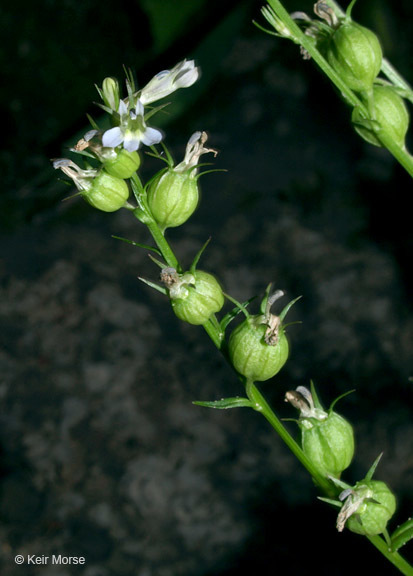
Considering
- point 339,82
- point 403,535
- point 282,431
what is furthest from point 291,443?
point 339,82

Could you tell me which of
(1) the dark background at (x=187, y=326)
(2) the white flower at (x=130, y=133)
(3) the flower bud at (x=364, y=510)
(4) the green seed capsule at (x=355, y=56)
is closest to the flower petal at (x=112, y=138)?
(2) the white flower at (x=130, y=133)

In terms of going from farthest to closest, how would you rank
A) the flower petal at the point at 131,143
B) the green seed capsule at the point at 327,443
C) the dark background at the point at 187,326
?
the dark background at the point at 187,326 → the green seed capsule at the point at 327,443 → the flower petal at the point at 131,143

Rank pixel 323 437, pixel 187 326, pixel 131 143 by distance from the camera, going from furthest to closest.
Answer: pixel 187 326, pixel 323 437, pixel 131 143

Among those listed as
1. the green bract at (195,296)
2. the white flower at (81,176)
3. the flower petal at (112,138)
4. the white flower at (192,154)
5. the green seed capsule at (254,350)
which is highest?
the flower petal at (112,138)

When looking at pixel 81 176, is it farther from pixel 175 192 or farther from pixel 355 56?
pixel 355 56

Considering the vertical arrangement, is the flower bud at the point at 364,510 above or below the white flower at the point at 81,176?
below

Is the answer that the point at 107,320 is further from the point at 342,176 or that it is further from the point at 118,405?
the point at 342,176

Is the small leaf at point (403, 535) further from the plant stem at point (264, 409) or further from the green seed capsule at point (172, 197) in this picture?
the green seed capsule at point (172, 197)
